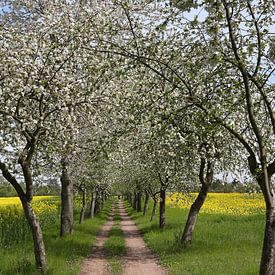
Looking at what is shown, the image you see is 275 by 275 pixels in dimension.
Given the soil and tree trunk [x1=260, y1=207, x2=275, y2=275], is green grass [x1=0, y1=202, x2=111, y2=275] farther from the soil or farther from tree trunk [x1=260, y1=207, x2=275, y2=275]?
tree trunk [x1=260, y1=207, x2=275, y2=275]

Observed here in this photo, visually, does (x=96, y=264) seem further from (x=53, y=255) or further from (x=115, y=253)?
(x=115, y=253)

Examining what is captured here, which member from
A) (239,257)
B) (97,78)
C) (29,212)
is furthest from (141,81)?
(239,257)

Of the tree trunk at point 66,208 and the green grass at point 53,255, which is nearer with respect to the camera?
the green grass at point 53,255

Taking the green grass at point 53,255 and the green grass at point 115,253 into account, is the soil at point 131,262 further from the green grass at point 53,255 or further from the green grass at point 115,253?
the green grass at point 53,255

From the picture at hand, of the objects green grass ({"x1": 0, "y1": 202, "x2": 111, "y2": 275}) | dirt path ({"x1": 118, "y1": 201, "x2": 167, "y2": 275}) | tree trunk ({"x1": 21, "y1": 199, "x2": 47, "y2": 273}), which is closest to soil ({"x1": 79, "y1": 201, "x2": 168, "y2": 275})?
dirt path ({"x1": 118, "y1": 201, "x2": 167, "y2": 275})

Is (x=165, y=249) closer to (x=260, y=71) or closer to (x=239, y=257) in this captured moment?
(x=239, y=257)

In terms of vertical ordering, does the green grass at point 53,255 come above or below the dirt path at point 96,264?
above

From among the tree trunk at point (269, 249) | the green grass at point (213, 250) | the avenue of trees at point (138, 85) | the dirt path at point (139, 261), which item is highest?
the avenue of trees at point (138, 85)

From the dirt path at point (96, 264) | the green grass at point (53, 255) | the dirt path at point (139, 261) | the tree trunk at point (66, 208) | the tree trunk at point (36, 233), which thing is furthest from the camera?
the tree trunk at point (66, 208)

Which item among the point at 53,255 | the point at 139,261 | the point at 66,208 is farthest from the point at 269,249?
the point at 66,208

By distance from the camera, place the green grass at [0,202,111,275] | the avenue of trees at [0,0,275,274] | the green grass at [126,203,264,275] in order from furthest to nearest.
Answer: the green grass at [126,203,264,275] < the green grass at [0,202,111,275] < the avenue of trees at [0,0,275,274]

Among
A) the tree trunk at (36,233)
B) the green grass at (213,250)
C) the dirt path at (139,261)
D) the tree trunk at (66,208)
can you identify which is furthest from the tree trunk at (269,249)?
the tree trunk at (66,208)

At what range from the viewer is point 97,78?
38.4 feet

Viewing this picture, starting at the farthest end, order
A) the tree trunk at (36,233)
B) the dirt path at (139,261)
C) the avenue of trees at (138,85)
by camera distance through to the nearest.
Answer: the dirt path at (139,261), the tree trunk at (36,233), the avenue of trees at (138,85)
